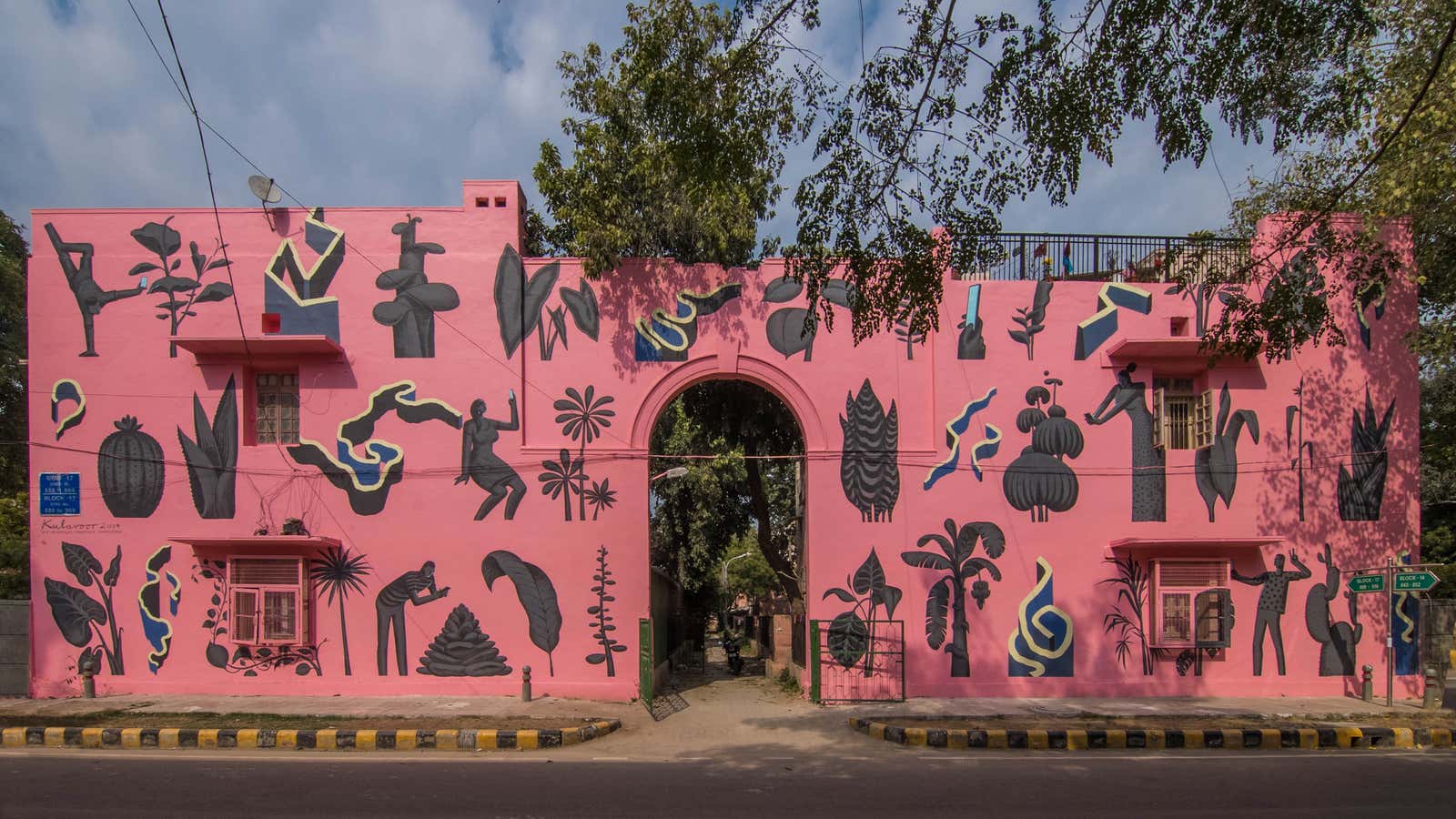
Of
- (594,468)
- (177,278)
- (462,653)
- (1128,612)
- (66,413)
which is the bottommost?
(462,653)

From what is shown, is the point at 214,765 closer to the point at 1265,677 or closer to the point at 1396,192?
the point at 1265,677

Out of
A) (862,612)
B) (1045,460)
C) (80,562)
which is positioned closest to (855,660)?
(862,612)

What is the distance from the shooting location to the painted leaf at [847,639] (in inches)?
513

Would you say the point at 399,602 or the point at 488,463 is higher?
the point at 488,463

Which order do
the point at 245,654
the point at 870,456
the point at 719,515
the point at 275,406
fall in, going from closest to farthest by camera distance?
1. the point at 245,654
2. the point at 275,406
3. the point at 870,456
4. the point at 719,515

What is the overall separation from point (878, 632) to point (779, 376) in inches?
155

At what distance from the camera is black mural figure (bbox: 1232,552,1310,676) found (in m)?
13.2

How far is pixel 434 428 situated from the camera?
13.2 meters

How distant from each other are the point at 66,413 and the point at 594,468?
7471 mm

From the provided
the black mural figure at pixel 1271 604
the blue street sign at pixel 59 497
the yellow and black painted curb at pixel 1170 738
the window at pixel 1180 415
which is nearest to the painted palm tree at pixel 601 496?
the yellow and black painted curb at pixel 1170 738

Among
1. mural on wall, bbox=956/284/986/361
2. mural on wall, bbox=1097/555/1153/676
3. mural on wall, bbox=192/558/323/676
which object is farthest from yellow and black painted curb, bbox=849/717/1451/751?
mural on wall, bbox=192/558/323/676

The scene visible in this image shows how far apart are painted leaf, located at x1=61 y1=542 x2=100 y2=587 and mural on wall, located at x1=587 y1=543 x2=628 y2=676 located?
6.94 m

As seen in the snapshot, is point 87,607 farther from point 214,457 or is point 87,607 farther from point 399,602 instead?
point 399,602

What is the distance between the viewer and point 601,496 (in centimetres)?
1324
